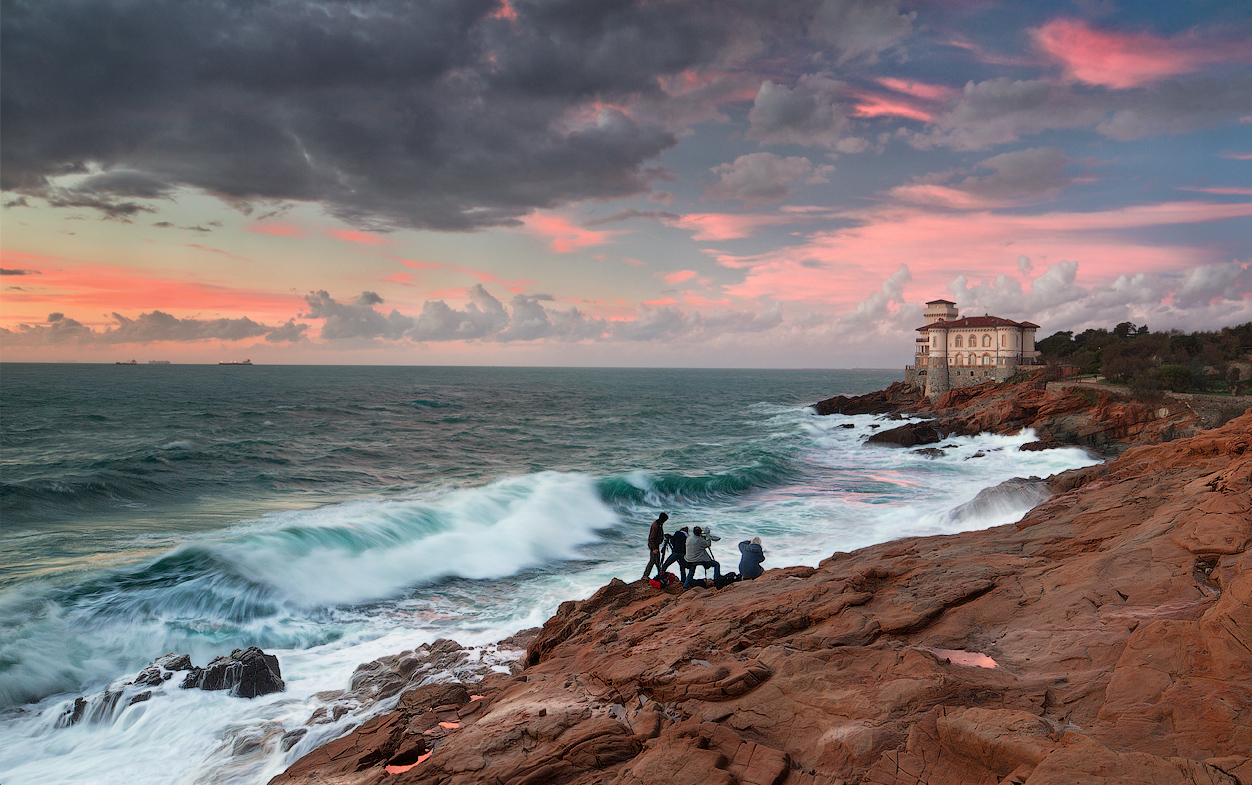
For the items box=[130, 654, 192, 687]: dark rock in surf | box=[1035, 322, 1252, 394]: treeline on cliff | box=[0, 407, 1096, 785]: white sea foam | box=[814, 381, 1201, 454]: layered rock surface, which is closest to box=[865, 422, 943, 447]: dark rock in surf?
box=[814, 381, 1201, 454]: layered rock surface

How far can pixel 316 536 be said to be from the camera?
21.4 meters

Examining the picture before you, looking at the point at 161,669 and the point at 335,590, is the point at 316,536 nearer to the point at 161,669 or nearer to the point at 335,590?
the point at 335,590

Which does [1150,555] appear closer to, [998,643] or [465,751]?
[998,643]

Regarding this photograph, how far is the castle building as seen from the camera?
228 ft

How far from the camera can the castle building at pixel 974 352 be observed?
228ft

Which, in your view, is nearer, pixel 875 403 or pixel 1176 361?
pixel 1176 361

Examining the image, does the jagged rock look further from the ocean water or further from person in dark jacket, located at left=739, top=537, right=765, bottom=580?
person in dark jacket, located at left=739, top=537, right=765, bottom=580

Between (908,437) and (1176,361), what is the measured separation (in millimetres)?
26842

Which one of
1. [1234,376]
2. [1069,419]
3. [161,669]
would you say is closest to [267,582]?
[161,669]

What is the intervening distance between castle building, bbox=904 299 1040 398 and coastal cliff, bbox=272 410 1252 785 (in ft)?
216

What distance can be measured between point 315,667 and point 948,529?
21076 mm

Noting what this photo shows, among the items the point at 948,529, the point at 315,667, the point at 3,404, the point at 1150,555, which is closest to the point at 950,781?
the point at 1150,555

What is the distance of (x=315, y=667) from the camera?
520 inches

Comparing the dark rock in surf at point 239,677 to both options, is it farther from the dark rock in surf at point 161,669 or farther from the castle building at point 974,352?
the castle building at point 974,352
